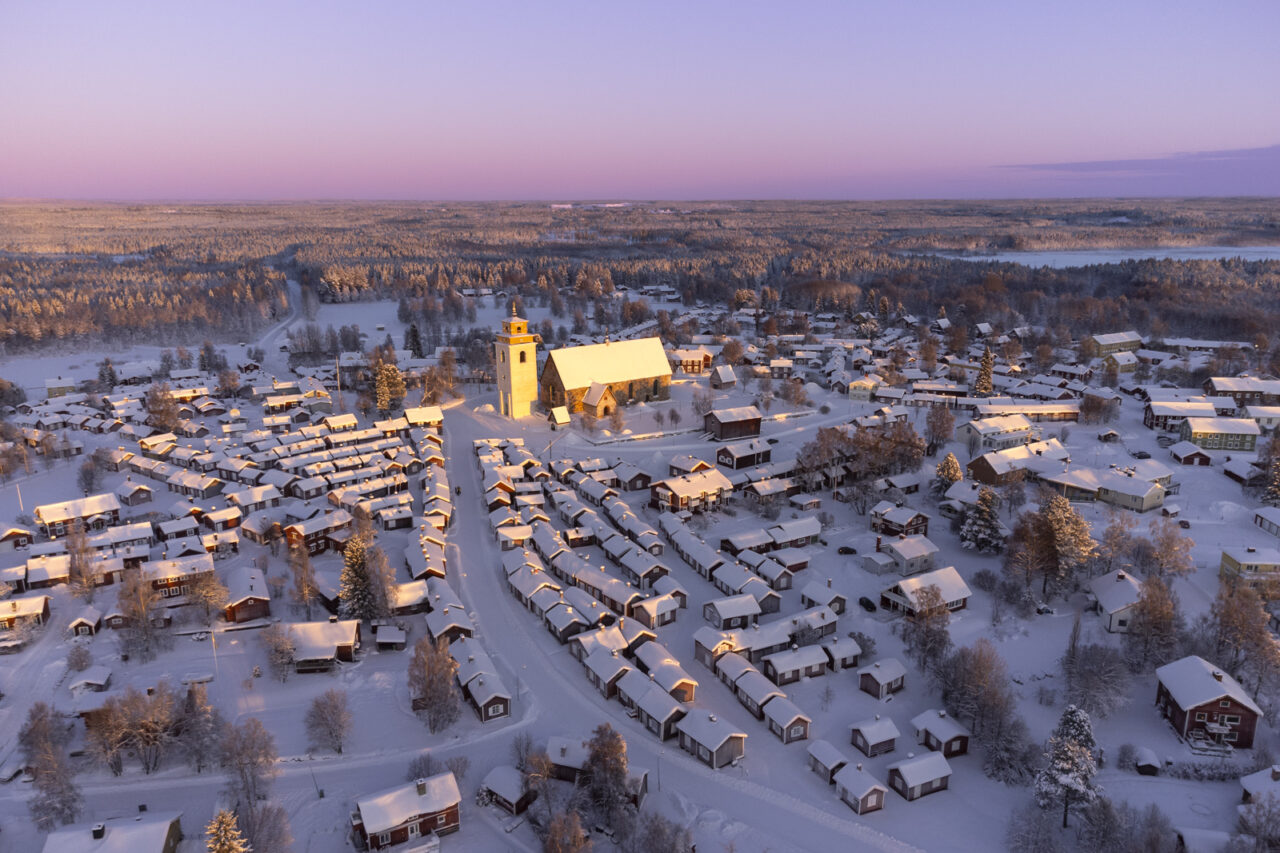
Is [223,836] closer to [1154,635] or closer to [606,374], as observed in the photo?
[1154,635]

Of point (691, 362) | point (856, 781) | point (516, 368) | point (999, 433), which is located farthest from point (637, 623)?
point (691, 362)

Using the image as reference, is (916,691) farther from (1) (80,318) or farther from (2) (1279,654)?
(1) (80,318)

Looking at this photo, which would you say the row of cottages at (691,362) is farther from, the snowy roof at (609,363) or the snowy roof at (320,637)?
the snowy roof at (320,637)

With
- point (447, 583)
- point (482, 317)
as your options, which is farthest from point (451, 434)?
point (482, 317)

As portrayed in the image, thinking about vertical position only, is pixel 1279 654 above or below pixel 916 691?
above

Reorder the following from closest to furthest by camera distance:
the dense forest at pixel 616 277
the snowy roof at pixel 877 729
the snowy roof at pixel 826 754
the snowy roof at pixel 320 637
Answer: the snowy roof at pixel 826 754, the snowy roof at pixel 877 729, the snowy roof at pixel 320 637, the dense forest at pixel 616 277

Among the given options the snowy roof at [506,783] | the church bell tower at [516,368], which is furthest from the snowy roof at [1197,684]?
the church bell tower at [516,368]

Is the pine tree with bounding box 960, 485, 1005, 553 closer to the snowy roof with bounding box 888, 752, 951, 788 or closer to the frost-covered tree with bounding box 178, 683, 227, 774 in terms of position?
the snowy roof with bounding box 888, 752, 951, 788

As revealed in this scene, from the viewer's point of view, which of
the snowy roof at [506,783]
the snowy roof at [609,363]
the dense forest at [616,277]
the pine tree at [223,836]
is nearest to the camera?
the pine tree at [223,836]
